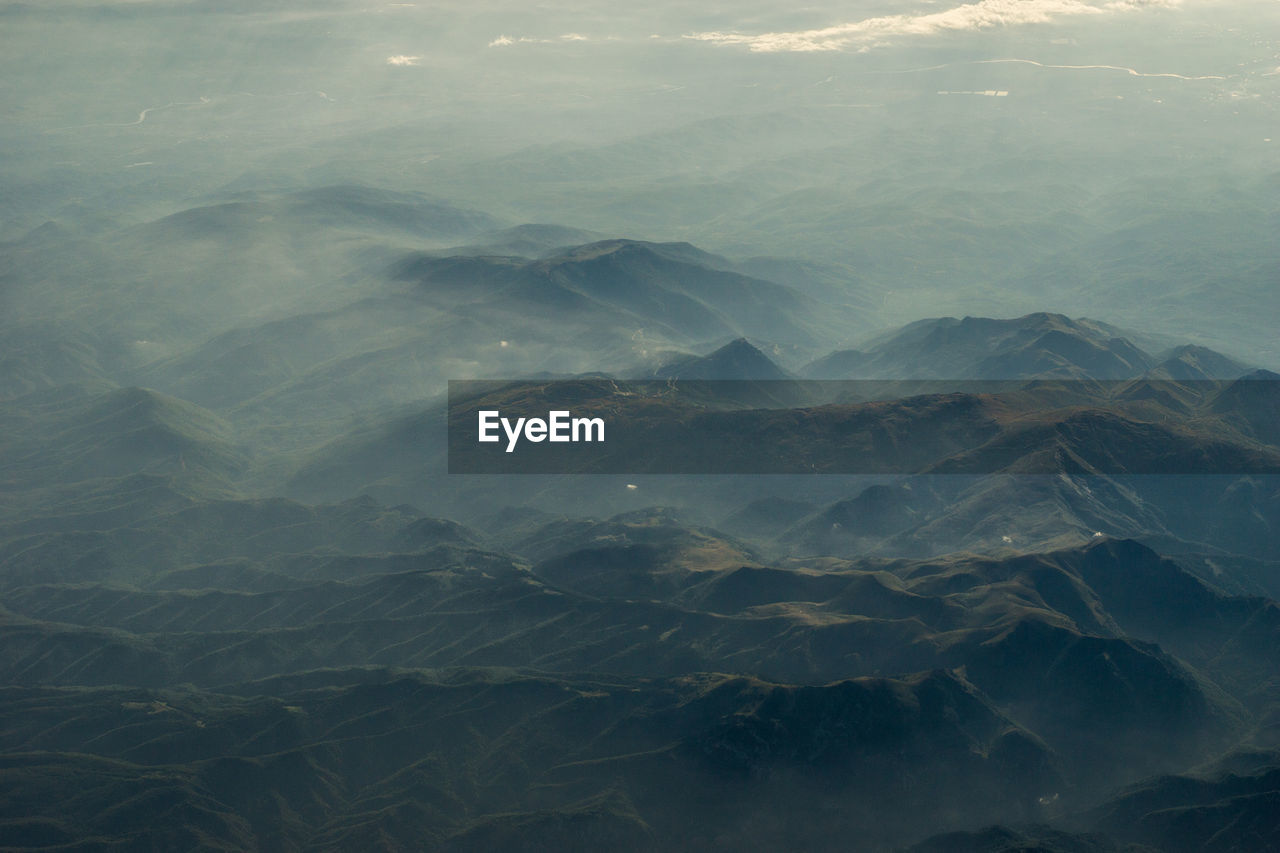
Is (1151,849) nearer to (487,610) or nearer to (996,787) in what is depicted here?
(996,787)

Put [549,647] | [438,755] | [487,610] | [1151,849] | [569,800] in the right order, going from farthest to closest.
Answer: [487,610], [549,647], [438,755], [569,800], [1151,849]

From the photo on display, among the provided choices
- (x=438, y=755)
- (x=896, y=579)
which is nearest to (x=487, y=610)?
(x=438, y=755)

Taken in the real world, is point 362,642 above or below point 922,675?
below

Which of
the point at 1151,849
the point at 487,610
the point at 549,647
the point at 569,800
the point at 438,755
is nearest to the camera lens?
the point at 1151,849

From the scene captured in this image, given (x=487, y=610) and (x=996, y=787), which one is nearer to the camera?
(x=996, y=787)

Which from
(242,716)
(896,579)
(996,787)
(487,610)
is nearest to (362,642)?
(487,610)

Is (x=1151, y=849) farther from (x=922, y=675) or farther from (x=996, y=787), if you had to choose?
(x=922, y=675)

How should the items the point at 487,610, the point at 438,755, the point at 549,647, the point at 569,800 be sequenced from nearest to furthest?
the point at 569,800, the point at 438,755, the point at 549,647, the point at 487,610

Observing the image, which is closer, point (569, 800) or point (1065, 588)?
point (569, 800)

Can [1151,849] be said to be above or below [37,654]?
above
